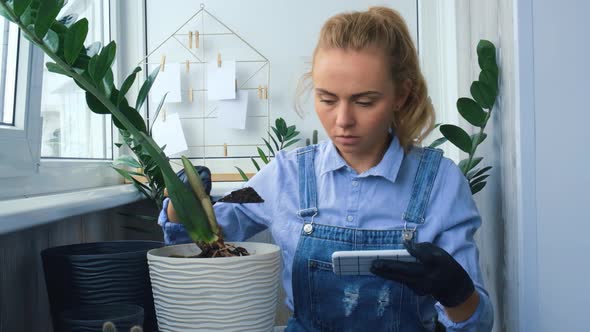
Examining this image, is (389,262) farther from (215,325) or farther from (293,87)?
(293,87)

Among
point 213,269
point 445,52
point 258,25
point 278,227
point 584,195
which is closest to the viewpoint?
point 213,269

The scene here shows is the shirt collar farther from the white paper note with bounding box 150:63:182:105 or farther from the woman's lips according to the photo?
the white paper note with bounding box 150:63:182:105

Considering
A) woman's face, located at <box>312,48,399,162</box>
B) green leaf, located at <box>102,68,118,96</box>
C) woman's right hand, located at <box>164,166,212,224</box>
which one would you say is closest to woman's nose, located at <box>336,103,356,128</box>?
woman's face, located at <box>312,48,399,162</box>

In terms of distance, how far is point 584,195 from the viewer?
0.95 metres

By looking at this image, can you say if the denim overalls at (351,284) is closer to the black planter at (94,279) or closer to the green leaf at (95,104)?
the black planter at (94,279)

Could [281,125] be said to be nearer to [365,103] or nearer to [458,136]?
[458,136]

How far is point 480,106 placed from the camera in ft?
4.33

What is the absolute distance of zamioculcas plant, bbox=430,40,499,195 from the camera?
1224 mm

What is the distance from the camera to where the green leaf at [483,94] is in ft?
4.10

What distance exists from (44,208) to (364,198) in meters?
0.54

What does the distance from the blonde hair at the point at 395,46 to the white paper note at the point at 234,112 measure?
0.96m

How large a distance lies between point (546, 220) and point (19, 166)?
0.99 meters

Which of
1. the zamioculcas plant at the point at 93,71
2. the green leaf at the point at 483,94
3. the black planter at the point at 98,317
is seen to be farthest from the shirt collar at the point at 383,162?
the black planter at the point at 98,317

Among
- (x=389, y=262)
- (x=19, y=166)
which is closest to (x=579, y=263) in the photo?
(x=389, y=262)
